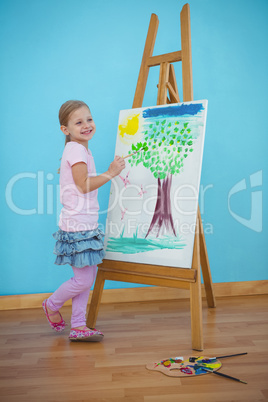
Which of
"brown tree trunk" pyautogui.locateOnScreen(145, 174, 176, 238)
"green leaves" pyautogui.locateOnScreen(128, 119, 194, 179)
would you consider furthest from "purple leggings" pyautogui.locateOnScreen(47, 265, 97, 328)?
"green leaves" pyautogui.locateOnScreen(128, 119, 194, 179)

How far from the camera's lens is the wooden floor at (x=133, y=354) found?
1.40 metres

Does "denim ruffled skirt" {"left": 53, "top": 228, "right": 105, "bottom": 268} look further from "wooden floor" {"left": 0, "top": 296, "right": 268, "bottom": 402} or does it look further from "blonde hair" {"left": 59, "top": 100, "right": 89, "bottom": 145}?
"blonde hair" {"left": 59, "top": 100, "right": 89, "bottom": 145}

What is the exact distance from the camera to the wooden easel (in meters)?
1.76

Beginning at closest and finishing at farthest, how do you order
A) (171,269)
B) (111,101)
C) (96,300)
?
1. (171,269)
2. (96,300)
3. (111,101)

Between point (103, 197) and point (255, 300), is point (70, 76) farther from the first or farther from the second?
point (255, 300)

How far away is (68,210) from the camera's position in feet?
6.43

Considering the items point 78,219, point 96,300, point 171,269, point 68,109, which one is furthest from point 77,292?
point 68,109

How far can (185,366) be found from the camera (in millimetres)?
1559

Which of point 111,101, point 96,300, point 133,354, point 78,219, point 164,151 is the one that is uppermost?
point 111,101

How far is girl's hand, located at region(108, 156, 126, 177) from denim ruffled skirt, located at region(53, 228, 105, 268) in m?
0.29

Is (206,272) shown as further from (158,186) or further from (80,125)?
(80,125)

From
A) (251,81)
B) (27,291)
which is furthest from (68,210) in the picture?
(251,81)

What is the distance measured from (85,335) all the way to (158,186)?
2.52 feet

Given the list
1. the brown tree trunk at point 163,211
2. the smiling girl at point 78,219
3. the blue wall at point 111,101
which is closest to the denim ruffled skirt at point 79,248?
the smiling girl at point 78,219
